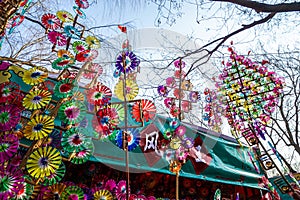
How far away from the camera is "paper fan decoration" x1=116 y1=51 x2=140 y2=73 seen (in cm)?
211

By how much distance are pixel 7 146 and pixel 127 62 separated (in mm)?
1017

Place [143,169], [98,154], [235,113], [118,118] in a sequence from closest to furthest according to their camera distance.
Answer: [118,118] → [98,154] → [143,169] → [235,113]

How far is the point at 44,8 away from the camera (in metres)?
4.61

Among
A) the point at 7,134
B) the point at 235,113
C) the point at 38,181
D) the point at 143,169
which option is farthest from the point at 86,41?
the point at 235,113

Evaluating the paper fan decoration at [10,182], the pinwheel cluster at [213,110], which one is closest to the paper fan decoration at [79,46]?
the paper fan decoration at [10,182]

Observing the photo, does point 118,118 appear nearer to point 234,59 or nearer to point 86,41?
point 86,41

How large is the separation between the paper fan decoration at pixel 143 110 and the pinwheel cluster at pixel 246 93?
1.73m

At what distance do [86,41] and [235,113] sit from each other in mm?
2479

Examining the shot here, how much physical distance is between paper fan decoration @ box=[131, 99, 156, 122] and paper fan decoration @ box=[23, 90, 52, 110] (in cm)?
76

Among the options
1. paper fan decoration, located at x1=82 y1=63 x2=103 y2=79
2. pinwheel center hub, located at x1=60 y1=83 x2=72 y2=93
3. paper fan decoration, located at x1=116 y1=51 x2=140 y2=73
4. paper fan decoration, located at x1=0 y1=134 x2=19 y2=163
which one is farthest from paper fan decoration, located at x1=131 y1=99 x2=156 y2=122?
paper fan decoration, located at x1=0 y1=134 x2=19 y2=163

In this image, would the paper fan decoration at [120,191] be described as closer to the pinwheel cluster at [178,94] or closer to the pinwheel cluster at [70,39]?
the pinwheel cluster at [70,39]

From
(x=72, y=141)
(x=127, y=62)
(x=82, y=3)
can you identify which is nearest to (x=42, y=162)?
(x=72, y=141)

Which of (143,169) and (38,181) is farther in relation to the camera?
(143,169)

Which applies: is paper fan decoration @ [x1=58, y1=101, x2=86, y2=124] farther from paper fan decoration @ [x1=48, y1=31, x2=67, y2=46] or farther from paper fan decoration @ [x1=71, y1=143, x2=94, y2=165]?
paper fan decoration @ [x1=48, y1=31, x2=67, y2=46]
